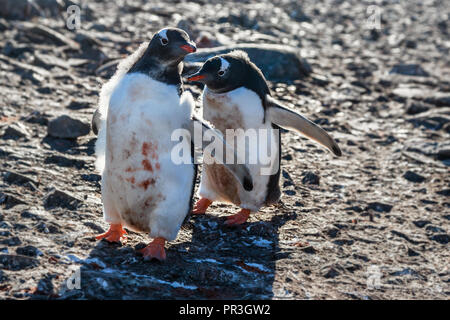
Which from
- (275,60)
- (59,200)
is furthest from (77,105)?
(275,60)

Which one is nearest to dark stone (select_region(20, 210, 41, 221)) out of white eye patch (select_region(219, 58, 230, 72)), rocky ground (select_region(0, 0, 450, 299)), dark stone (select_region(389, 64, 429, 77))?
rocky ground (select_region(0, 0, 450, 299))

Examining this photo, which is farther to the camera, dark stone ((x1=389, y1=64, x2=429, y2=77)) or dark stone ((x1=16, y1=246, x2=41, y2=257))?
dark stone ((x1=389, y1=64, x2=429, y2=77))

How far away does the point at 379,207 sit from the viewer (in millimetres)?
5656

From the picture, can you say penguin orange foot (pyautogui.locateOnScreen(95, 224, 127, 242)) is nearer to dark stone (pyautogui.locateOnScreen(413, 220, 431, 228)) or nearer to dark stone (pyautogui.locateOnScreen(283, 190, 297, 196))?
dark stone (pyautogui.locateOnScreen(283, 190, 297, 196))

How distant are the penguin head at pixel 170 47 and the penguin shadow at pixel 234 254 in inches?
48.4

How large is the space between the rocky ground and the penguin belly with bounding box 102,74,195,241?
28 centimetres

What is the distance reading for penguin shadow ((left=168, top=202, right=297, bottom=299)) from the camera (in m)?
3.94

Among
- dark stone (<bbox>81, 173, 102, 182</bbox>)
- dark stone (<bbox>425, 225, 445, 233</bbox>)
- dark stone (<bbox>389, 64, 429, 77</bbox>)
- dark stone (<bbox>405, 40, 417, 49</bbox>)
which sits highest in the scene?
dark stone (<bbox>405, 40, 417, 49</bbox>)

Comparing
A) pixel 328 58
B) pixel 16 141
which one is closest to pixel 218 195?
pixel 16 141

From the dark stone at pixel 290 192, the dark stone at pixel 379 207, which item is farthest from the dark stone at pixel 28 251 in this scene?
the dark stone at pixel 379 207

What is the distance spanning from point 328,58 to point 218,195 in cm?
575

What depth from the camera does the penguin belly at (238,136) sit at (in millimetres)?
4863

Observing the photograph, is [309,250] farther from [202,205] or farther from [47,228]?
[47,228]
